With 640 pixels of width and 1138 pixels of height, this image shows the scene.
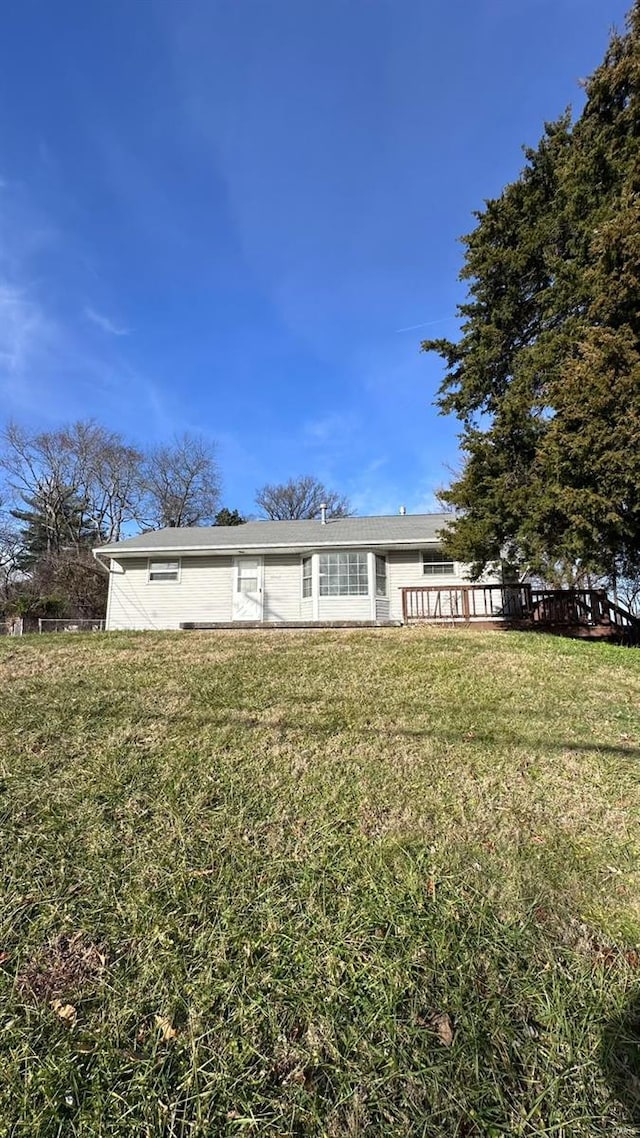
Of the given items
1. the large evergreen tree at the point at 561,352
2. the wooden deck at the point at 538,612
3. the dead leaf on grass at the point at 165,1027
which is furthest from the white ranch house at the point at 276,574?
the dead leaf on grass at the point at 165,1027

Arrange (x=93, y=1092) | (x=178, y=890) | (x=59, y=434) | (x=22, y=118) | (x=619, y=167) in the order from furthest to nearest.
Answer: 1. (x=59, y=434)
2. (x=619, y=167)
3. (x=22, y=118)
4. (x=178, y=890)
5. (x=93, y=1092)

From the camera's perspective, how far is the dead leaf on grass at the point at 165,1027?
1961 mm

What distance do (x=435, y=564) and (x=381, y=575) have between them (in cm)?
155

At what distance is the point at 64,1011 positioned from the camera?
80.7 inches

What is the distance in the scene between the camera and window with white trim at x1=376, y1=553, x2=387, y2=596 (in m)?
14.5

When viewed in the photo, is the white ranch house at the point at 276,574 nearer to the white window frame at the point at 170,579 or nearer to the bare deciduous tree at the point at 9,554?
the white window frame at the point at 170,579

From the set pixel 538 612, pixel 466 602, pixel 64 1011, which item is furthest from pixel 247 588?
pixel 64 1011

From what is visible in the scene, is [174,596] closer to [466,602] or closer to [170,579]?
[170,579]

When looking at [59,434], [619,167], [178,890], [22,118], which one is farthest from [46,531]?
[178,890]

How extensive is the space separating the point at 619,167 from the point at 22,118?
38.2 ft

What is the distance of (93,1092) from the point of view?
1.78 metres

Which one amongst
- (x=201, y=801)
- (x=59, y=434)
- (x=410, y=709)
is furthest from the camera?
(x=59, y=434)

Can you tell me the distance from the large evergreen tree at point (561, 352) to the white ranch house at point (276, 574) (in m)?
3.02

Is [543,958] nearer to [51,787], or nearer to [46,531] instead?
[51,787]
